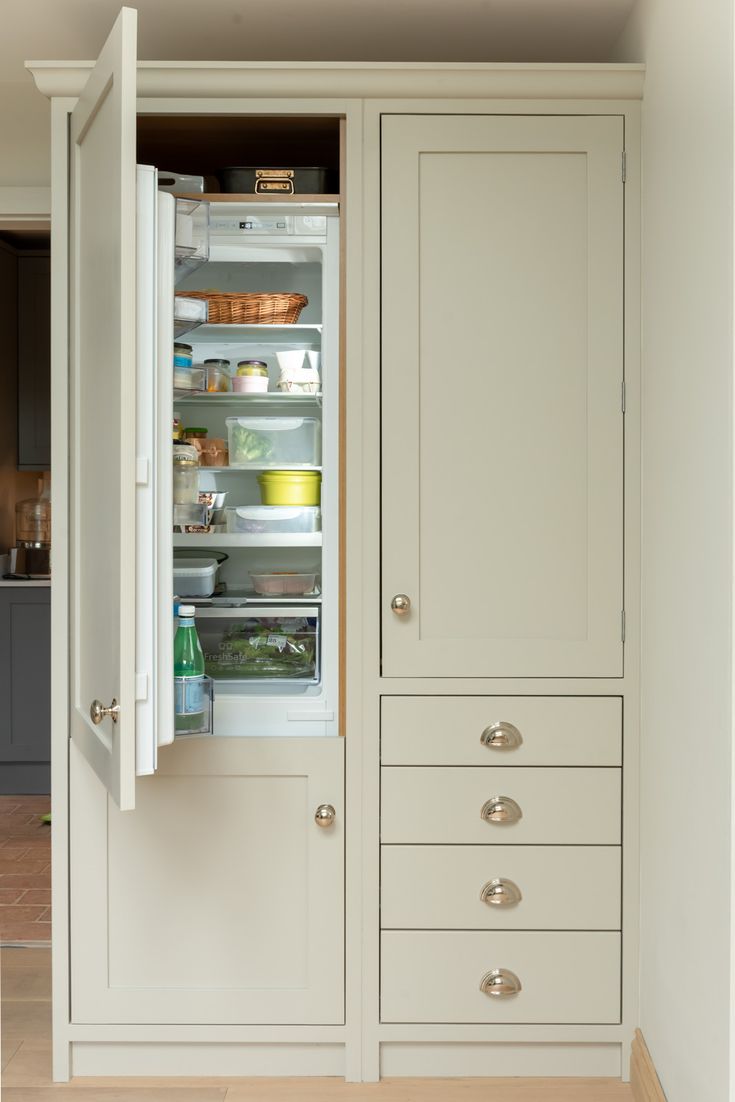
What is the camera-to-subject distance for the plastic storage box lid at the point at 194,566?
2.51 m

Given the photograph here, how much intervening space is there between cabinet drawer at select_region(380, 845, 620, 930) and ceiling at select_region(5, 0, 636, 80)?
1.93 meters

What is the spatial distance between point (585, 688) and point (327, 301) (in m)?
1.07

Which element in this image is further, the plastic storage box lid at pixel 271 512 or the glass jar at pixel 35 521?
the glass jar at pixel 35 521

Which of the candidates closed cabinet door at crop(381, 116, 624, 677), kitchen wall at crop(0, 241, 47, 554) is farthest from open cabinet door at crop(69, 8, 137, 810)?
kitchen wall at crop(0, 241, 47, 554)

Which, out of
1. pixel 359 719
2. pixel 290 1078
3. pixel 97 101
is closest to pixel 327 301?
pixel 97 101

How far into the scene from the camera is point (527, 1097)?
229 cm

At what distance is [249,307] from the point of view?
244 centimetres

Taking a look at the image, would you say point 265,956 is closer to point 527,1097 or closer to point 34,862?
point 527,1097

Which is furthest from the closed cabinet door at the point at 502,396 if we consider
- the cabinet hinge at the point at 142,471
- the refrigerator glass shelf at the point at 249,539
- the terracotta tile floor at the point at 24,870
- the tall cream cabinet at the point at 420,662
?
the terracotta tile floor at the point at 24,870

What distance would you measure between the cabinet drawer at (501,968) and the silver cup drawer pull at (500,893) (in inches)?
3.0

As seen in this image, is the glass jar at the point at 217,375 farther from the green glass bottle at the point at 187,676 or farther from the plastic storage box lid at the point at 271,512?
the green glass bottle at the point at 187,676

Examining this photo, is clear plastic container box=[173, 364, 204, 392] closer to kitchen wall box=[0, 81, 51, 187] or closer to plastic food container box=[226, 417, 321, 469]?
plastic food container box=[226, 417, 321, 469]

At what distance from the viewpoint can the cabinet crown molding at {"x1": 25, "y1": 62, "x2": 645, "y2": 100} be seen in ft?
7.39

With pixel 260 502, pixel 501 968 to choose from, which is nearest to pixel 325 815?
pixel 501 968
